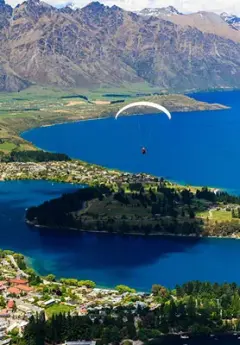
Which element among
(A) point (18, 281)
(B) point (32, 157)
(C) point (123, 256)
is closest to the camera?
(A) point (18, 281)

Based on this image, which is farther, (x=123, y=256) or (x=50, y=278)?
(x=123, y=256)

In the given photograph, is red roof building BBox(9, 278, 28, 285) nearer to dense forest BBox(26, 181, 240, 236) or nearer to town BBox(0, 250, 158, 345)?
town BBox(0, 250, 158, 345)

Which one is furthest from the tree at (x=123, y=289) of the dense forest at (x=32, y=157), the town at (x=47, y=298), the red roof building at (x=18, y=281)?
the dense forest at (x=32, y=157)

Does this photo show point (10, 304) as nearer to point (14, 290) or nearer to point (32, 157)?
point (14, 290)

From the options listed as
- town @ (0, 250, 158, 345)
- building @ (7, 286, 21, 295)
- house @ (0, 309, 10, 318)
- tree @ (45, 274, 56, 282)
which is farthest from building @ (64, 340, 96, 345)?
tree @ (45, 274, 56, 282)

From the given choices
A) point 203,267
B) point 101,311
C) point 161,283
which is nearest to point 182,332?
point 101,311

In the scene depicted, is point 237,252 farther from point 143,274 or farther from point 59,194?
point 59,194

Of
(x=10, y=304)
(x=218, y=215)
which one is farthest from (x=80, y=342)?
(x=218, y=215)

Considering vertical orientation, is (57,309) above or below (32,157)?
above
